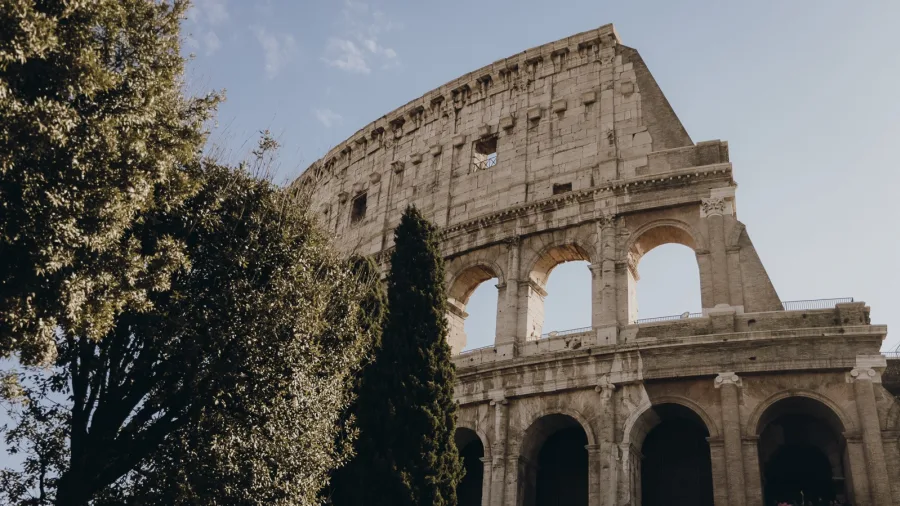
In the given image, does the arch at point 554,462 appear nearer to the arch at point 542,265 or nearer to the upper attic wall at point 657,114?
the arch at point 542,265

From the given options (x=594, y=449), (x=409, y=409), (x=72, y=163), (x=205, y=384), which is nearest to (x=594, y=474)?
(x=594, y=449)

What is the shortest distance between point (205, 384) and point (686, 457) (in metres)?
12.8

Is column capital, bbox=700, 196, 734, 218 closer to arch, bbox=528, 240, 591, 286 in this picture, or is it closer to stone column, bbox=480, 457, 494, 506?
arch, bbox=528, 240, 591, 286

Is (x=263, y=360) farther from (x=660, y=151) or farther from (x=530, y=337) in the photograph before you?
(x=660, y=151)

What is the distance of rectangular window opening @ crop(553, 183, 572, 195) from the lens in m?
23.5

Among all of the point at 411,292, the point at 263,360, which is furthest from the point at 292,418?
the point at 411,292

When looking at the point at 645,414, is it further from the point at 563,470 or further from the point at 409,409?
the point at 409,409

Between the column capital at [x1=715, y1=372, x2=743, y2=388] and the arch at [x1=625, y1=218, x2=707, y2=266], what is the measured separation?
3.64 metres

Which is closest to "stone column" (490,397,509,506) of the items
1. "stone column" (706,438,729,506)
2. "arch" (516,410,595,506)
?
"arch" (516,410,595,506)

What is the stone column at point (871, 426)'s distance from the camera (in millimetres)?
16250

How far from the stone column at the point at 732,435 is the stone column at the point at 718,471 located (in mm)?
91

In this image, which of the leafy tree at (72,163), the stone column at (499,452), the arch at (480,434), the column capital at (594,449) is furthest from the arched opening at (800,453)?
the leafy tree at (72,163)

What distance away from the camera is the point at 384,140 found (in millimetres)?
29656

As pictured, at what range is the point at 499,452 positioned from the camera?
2038cm
